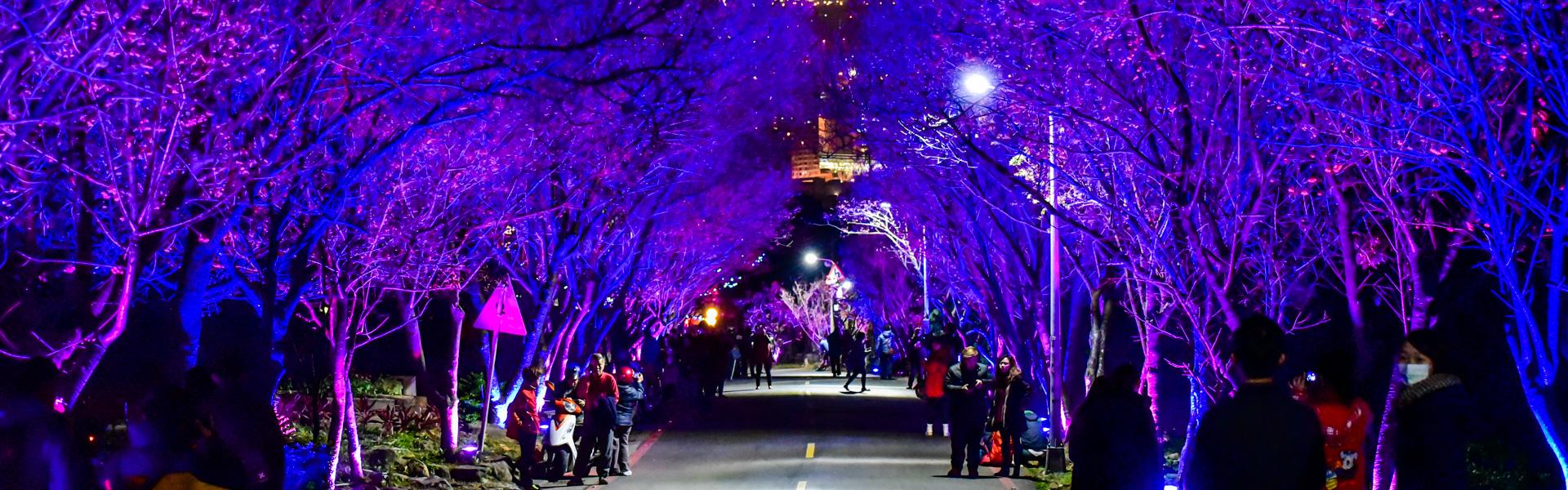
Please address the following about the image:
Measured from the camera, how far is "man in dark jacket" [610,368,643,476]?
18328 millimetres

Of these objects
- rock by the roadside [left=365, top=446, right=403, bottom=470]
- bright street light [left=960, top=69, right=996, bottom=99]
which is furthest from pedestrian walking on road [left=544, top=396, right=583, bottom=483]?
bright street light [left=960, top=69, right=996, bottom=99]

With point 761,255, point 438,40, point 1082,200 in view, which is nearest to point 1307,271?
point 1082,200

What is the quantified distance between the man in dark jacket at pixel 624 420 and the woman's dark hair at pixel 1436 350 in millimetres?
12091

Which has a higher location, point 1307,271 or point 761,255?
point 761,255

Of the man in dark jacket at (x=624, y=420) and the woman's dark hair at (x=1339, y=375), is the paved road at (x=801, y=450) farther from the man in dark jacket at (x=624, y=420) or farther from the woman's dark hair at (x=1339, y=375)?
the woman's dark hair at (x=1339, y=375)

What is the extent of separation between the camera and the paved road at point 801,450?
17.8 m

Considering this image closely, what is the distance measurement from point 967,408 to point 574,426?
472 cm

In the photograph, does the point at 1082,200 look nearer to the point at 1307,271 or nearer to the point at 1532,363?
the point at 1307,271

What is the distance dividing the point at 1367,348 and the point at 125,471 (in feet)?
31.7

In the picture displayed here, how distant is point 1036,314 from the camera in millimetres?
23766

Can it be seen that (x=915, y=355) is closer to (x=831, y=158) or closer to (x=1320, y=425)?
(x=831, y=158)

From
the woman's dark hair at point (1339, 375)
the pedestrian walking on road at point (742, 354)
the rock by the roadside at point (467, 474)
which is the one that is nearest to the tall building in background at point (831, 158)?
the pedestrian walking on road at point (742, 354)

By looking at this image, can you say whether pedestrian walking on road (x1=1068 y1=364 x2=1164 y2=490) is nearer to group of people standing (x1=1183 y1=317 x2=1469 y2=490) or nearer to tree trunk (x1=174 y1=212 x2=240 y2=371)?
group of people standing (x1=1183 y1=317 x2=1469 y2=490)

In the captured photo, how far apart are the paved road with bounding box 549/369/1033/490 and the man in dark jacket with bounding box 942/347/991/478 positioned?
14.2 inches
